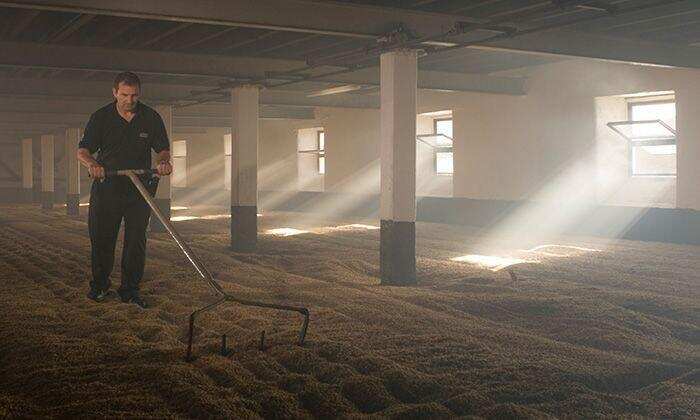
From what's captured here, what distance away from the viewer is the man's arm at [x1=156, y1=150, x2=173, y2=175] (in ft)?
16.9

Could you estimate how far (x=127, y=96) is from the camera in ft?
17.6

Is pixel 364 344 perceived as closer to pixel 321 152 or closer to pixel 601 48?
pixel 601 48

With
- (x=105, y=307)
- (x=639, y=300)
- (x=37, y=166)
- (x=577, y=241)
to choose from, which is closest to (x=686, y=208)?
(x=577, y=241)

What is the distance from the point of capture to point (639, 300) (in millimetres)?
6570

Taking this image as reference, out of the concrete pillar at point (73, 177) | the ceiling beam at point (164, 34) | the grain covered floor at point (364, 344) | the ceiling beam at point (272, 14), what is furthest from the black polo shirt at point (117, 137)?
the concrete pillar at point (73, 177)

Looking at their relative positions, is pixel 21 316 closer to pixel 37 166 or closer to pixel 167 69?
pixel 167 69

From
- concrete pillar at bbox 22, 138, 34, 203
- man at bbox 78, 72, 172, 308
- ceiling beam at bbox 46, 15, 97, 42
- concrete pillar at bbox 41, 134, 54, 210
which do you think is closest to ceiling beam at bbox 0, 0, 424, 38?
man at bbox 78, 72, 172, 308

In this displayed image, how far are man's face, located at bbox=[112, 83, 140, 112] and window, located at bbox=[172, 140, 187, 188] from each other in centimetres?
2392

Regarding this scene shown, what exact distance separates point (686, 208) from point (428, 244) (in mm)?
3979

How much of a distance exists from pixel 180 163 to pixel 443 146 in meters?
15.3

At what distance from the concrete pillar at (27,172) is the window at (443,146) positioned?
56.0 ft

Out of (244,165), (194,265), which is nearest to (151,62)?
(244,165)

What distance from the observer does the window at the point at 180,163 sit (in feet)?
95.9

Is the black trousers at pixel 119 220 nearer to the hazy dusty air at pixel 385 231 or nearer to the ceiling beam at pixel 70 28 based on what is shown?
the hazy dusty air at pixel 385 231
